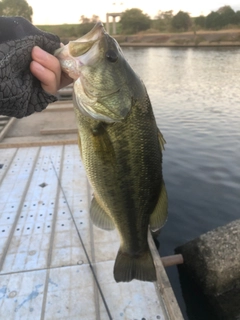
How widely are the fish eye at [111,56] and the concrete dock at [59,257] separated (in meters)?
2.52

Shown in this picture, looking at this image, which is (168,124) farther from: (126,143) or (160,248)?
(126,143)

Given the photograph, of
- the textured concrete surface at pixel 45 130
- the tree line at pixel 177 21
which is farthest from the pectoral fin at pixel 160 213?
the tree line at pixel 177 21

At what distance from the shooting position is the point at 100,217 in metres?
2.34

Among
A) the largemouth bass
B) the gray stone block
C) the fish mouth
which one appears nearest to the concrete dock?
the gray stone block

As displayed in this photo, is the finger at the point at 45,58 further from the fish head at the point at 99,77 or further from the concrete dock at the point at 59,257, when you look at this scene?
the concrete dock at the point at 59,257

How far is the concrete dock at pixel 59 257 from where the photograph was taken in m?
3.23

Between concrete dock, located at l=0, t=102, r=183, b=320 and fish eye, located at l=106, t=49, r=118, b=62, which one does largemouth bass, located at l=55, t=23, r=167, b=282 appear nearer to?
fish eye, located at l=106, t=49, r=118, b=62

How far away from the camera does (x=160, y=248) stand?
6.59 meters

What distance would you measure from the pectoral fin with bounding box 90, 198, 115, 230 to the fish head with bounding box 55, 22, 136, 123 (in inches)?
30.0

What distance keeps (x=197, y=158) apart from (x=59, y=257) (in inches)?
304

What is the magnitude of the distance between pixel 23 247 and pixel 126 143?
9.46 ft

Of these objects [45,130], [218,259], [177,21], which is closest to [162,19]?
[177,21]

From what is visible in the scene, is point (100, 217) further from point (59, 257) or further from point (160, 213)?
point (59, 257)

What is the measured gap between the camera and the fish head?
1.83 m
